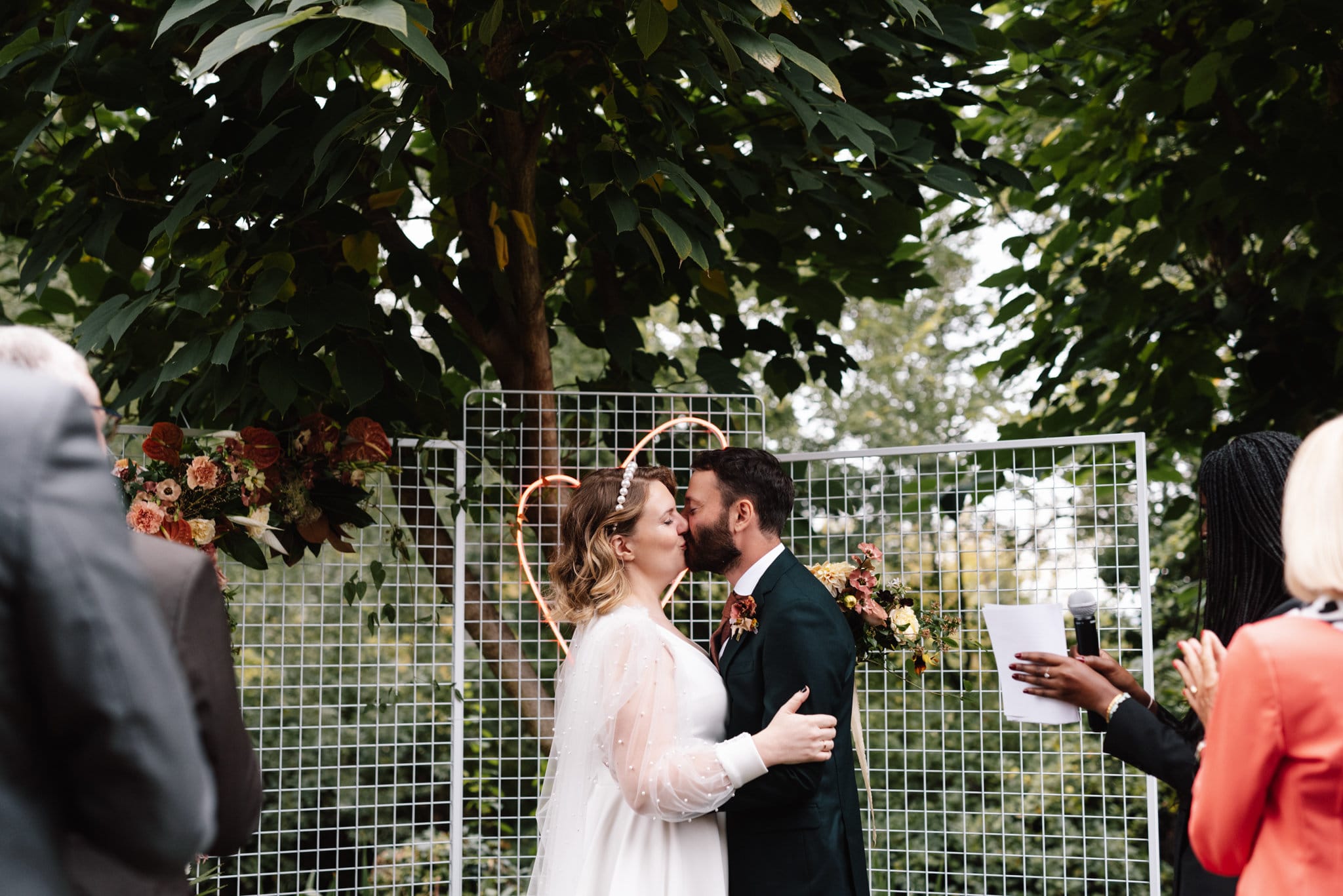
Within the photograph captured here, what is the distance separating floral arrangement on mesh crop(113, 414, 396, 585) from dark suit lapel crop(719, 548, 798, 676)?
1136 millimetres

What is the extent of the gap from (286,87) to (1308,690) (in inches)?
117

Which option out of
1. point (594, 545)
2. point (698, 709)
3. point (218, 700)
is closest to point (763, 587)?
point (698, 709)

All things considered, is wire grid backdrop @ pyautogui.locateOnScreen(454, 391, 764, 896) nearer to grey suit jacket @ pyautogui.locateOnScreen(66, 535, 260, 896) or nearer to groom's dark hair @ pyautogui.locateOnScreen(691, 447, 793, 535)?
groom's dark hair @ pyautogui.locateOnScreen(691, 447, 793, 535)

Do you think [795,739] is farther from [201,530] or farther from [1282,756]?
[201,530]

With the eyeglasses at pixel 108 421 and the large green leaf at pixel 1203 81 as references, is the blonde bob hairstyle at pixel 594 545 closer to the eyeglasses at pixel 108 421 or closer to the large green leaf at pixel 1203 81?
the eyeglasses at pixel 108 421

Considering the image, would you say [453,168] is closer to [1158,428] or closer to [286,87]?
[286,87]

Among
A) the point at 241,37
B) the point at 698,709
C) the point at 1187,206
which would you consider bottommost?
the point at 698,709

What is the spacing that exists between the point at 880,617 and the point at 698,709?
0.70 meters

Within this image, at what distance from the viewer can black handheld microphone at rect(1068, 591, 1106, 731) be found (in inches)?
87.7

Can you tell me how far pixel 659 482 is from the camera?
112 inches

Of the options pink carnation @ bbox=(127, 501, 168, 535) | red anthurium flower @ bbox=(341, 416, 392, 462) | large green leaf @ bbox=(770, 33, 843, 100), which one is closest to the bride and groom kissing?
red anthurium flower @ bbox=(341, 416, 392, 462)

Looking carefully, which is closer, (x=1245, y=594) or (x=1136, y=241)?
(x=1245, y=594)

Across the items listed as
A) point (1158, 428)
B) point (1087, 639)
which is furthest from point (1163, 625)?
point (1087, 639)

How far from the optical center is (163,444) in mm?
3057
